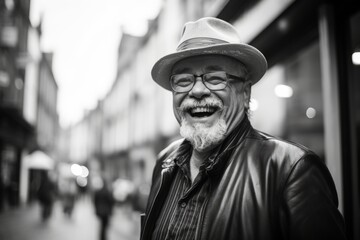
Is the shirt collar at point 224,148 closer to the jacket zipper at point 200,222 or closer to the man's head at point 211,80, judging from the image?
the man's head at point 211,80

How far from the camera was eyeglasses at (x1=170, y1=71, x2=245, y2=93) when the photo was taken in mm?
2033

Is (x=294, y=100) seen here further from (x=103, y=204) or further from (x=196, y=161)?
(x=103, y=204)

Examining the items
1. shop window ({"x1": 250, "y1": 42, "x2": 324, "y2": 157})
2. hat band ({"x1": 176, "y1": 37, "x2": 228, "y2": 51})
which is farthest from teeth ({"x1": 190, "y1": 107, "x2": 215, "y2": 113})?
shop window ({"x1": 250, "y1": 42, "x2": 324, "y2": 157})

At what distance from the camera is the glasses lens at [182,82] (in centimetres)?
210

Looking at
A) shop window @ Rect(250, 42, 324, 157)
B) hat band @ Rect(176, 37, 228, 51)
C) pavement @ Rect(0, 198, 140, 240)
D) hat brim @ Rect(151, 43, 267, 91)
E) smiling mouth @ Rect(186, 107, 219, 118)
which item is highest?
shop window @ Rect(250, 42, 324, 157)

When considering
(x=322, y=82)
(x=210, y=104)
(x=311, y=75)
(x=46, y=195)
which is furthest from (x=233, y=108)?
(x=46, y=195)

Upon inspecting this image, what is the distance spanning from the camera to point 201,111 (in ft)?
6.80

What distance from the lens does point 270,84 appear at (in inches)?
271

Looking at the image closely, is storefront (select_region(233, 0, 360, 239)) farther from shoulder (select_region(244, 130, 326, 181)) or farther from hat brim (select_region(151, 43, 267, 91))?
shoulder (select_region(244, 130, 326, 181))

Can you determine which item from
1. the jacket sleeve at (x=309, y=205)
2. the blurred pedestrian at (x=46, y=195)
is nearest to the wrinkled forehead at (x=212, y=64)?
the jacket sleeve at (x=309, y=205)

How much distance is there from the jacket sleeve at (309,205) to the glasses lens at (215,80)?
0.61 meters

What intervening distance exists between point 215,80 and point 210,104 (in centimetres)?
14

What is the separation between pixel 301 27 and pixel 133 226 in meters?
10.4

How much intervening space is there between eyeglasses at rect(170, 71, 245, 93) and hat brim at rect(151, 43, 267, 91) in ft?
0.36
